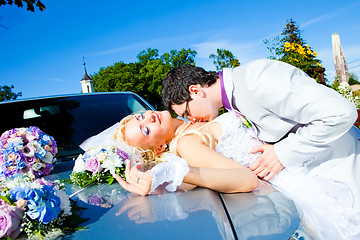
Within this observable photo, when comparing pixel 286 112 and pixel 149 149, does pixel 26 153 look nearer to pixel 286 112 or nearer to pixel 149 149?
pixel 149 149

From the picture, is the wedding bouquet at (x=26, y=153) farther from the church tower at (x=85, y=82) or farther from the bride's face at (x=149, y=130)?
the church tower at (x=85, y=82)

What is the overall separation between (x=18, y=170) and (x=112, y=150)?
0.67 m

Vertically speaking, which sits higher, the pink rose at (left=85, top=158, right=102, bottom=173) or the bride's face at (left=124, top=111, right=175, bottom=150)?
the bride's face at (left=124, top=111, right=175, bottom=150)

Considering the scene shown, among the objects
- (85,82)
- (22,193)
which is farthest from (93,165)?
(85,82)

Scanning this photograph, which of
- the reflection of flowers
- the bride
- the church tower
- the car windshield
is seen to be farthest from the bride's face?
the church tower

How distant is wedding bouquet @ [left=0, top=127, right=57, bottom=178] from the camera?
2146 millimetres

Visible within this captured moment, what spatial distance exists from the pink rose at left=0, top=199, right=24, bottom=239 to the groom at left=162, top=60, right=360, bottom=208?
4.65 ft

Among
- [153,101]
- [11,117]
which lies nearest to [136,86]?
[153,101]

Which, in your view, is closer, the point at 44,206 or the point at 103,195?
the point at 44,206

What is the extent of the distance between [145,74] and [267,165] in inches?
1779

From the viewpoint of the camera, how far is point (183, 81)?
243 centimetres

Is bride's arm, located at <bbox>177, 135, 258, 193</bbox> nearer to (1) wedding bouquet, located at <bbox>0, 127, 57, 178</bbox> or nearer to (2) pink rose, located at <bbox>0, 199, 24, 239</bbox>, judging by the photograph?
(2) pink rose, located at <bbox>0, 199, 24, 239</bbox>

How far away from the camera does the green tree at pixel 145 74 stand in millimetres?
45088

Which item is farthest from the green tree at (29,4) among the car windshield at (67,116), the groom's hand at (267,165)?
the groom's hand at (267,165)
